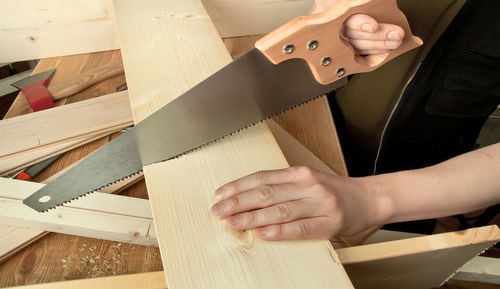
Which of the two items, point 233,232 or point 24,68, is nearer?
point 233,232

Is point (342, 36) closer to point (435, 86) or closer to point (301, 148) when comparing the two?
point (301, 148)

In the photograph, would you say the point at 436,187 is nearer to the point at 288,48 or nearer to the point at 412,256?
the point at 412,256

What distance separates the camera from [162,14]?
1.12 m

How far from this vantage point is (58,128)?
3.67 ft

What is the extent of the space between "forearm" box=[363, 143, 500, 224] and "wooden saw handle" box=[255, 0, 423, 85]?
0.91ft

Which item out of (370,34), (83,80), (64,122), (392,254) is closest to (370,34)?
(370,34)

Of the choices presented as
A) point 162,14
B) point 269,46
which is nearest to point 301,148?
point 269,46

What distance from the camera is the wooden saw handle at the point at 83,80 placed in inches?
50.8

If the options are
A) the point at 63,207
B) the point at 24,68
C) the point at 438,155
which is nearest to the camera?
the point at 63,207

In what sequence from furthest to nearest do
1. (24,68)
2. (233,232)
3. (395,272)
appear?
(24,68), (395,272), (233,232)

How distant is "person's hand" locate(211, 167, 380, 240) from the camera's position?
2.20ft

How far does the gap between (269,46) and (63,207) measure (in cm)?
70

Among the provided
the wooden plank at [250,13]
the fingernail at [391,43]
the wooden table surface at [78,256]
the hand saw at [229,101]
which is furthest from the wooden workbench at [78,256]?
the wooden plank at [250,13]

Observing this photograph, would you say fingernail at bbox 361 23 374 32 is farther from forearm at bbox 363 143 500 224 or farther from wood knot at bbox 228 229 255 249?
wood knot at bbox 228 229 255 249
